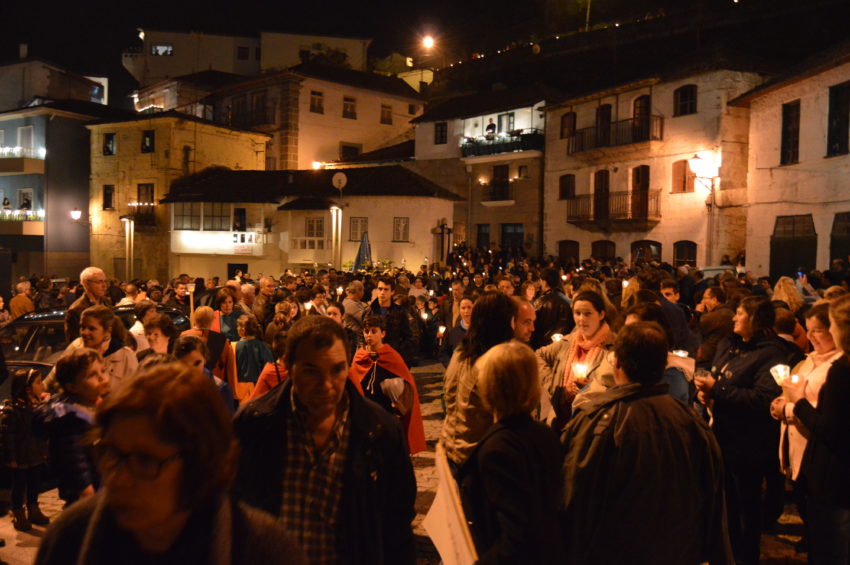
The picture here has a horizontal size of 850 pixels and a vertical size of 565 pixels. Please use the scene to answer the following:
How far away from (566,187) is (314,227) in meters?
13.2

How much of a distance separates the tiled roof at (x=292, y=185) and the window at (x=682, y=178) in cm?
1148

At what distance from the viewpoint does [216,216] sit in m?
36.5

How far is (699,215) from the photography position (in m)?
26.1

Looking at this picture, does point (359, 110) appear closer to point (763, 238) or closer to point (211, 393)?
point (763, 238)

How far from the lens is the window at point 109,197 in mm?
39688

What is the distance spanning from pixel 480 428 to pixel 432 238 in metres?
30.0

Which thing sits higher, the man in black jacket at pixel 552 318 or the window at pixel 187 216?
the window at pixel 187 216

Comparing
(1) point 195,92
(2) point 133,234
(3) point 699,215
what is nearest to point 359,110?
(1) point 195,92

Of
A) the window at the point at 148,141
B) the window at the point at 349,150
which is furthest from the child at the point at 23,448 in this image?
the window at the point at 349,150

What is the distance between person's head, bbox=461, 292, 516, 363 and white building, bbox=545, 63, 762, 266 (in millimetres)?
22422

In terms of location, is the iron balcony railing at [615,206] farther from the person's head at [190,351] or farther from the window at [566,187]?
the person's head at [190,351]

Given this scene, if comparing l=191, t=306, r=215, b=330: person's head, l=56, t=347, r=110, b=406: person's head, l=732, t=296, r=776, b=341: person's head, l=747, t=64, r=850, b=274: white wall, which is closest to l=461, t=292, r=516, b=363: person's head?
l=732, t=296, r=776, b=341: person's head

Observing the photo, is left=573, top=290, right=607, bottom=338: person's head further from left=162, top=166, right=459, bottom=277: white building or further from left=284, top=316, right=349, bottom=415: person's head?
left=162, top=166, right=459, bottom=277: white building

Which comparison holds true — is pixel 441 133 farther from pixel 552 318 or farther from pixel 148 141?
pixel 552 318
